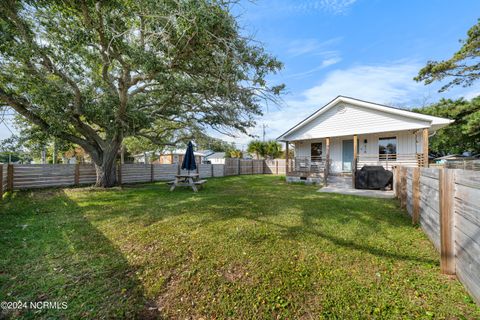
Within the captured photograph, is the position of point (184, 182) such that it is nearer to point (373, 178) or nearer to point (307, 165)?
point (307, 165)

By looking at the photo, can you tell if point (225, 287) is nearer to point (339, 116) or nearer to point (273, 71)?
point (273, 71)

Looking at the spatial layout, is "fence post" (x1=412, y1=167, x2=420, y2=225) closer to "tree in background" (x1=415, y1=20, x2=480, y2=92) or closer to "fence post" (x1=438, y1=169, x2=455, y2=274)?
"fence post" (x1=438, y1=169, x2=455, y2=274)

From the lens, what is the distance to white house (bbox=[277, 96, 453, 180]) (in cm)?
1046

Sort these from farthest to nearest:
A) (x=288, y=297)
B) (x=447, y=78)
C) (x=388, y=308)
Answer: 1. (x=447, y=78)
2. (x=288, y=297)
3. (x=388, y=308)

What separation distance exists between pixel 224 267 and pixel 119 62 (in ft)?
25.5

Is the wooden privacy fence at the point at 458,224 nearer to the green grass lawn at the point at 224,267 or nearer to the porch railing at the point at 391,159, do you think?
the green grass lawn at the point at 224,267

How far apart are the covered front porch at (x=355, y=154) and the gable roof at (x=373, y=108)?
1.98 feet

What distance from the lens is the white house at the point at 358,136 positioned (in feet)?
34.3

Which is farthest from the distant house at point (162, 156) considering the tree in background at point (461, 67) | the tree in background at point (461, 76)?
the tree in background at point (461, 76)

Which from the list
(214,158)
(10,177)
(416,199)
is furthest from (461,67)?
(214,158)

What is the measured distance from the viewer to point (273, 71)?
6672 mm

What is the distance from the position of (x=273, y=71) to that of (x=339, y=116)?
7558 mm

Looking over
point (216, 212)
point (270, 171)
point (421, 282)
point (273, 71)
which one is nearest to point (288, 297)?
point (421, 282)

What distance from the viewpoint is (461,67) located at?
41.5 ft
